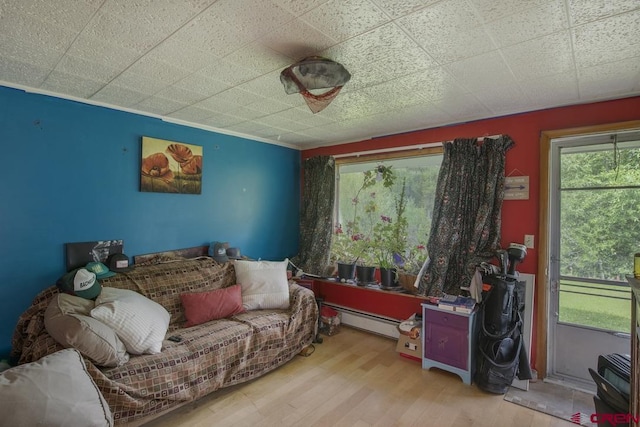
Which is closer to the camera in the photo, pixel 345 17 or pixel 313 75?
pixel 345 17

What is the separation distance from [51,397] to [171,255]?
2.01 meters

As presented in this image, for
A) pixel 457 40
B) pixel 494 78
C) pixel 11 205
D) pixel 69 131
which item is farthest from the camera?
pixel 69 131

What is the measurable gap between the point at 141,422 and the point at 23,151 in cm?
222

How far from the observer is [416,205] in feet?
11.9

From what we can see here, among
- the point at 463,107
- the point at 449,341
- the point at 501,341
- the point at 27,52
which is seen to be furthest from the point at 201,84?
the point at 501,341

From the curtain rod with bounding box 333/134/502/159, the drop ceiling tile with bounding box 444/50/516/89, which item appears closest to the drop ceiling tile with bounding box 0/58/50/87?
the drop ceiling tile with bounding box 444/50/516/89

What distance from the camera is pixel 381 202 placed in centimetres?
394

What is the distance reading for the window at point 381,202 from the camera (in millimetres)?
3566

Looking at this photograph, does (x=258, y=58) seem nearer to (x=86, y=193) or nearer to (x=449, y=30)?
(x=449, y=30)

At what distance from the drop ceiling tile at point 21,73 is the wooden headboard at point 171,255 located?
5.34 feet

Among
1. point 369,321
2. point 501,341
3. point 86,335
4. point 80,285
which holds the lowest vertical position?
point 369,321

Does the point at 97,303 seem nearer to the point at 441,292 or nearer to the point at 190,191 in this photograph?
the point at 190,191

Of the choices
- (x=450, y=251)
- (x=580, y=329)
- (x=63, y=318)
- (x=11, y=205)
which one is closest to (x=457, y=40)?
(x=450, y=251)

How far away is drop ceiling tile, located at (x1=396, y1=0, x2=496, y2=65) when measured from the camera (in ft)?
4.65
